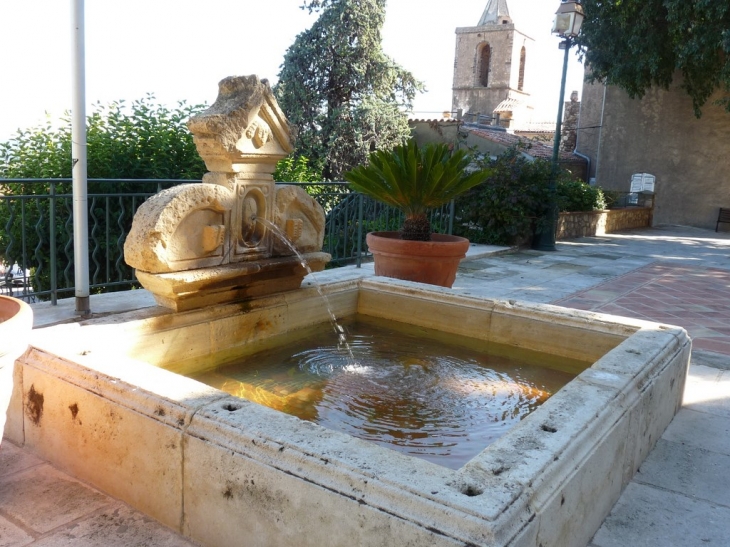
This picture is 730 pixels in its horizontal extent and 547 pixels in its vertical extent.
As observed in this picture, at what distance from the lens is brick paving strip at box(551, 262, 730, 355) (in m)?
5.43

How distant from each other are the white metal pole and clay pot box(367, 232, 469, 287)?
7.79 ft

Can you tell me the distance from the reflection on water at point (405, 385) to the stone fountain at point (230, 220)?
0.44m

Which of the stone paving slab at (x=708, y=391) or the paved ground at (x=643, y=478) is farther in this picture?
the stone paving slab at (x=708, y=391)

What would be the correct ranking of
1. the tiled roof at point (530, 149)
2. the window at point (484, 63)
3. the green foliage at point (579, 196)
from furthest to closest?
the window at point (484, 63) < the tiled roof at point (530, 149) < the green foliage at point (579, 196)

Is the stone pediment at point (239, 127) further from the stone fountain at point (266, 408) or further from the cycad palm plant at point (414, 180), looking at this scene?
the cycad palm plant at point (414, 180)

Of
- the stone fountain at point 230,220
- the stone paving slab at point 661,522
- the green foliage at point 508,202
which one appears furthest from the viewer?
the green foliage at point 508,202

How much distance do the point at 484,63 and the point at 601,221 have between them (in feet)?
95.6

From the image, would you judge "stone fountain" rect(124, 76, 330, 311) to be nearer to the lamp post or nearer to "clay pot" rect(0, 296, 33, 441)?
"clay pot" rect(0, 296, 33, 441)

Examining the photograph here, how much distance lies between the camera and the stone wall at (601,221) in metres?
13.0

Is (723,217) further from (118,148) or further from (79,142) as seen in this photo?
(79,142)

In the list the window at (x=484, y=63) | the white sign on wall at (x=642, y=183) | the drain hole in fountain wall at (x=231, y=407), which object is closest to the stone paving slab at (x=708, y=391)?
the drain hole in fountain wall at (x=231, y=407)

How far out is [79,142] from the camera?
379cm

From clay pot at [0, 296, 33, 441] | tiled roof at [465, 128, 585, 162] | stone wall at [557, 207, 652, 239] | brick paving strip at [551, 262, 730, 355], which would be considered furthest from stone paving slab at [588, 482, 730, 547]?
tiled roof at [465, 128, 585, 162]

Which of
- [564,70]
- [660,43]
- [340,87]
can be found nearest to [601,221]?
[660,43]
